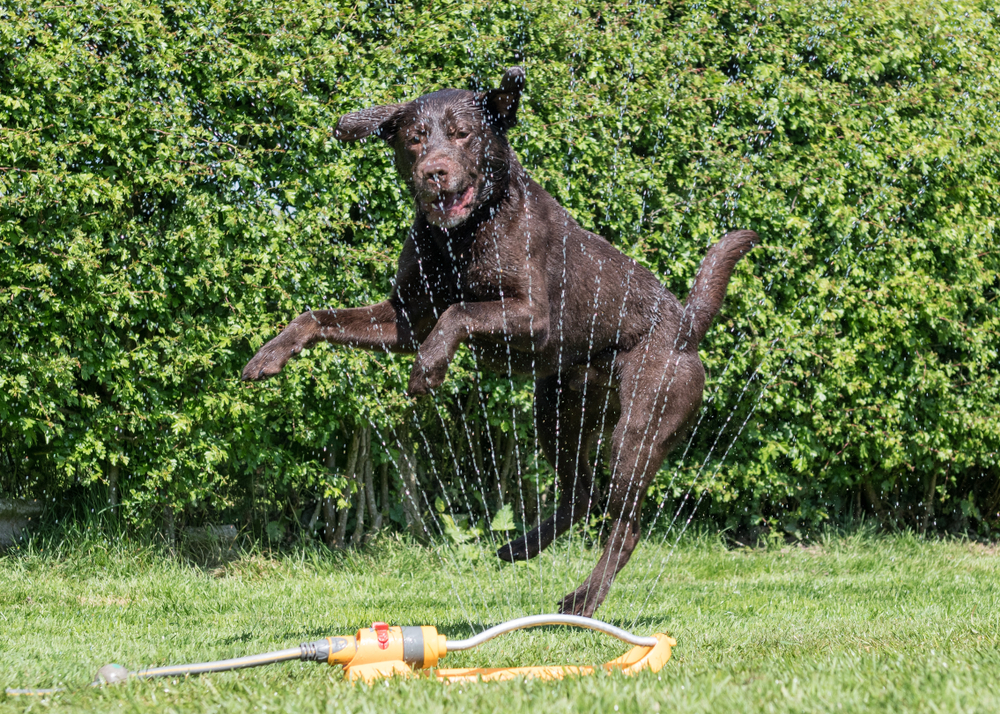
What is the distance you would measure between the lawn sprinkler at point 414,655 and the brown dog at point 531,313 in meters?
0.84

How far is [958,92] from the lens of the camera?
6.30 m

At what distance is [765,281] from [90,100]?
3.77 meters

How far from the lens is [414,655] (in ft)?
8.77

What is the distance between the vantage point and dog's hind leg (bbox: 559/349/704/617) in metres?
3.94

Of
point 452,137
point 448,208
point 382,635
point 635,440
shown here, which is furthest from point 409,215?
point 382,635

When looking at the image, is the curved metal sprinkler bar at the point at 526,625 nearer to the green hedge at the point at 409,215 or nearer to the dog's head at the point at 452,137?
Result: the dog's head at the point at 452,137

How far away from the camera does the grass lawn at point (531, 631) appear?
7.74ft

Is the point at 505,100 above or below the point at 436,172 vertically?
above

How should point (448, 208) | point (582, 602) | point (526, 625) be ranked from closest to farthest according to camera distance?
point (526, 625)
point (448, 208)
point (582, 602)

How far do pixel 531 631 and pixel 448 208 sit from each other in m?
1.61

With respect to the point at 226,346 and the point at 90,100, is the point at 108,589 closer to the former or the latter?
the point at 226,346

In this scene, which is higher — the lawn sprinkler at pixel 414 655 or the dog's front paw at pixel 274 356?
the dog's front paw at pixel 274 356

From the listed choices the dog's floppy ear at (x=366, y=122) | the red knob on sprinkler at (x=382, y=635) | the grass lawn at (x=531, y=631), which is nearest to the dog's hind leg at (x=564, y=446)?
the grass lawn at (x=531, y=631)

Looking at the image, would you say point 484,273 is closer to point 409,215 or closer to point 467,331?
point 467,331
